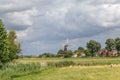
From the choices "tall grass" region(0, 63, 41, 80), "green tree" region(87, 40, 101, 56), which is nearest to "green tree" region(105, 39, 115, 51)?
"green tree" region(87, 40, 101, 56)

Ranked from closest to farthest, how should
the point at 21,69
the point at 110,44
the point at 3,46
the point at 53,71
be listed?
the point at 53,71, the point at 21,69, the point at 3,46, the point at 110,44

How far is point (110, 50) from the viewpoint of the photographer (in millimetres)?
185375

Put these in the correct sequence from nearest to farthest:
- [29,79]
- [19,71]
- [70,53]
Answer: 1. [29,79]
2. [19,71]
3. [70,53]

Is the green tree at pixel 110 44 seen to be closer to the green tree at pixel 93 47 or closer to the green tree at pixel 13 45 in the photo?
the green tree at pixel 93 47

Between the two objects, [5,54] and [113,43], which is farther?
[113,43]

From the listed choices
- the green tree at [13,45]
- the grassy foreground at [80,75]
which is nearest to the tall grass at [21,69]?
the grassy foreground at [80,75]

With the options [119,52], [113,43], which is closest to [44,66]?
[119,52]

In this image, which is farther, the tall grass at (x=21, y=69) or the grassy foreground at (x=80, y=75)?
the tall grass at (x=21, y=69)

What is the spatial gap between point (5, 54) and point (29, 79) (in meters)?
26.3

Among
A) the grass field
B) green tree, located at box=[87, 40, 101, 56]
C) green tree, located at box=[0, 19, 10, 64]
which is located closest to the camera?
the grass field

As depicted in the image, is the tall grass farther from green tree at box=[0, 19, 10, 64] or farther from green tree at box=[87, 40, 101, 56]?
green tree at box=[87, 40, 101, 56]

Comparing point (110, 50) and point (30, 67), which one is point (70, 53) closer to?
point (110, 50)

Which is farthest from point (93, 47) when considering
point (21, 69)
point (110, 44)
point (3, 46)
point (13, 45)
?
point (21, 69)

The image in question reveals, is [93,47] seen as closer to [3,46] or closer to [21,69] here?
[3,46]
